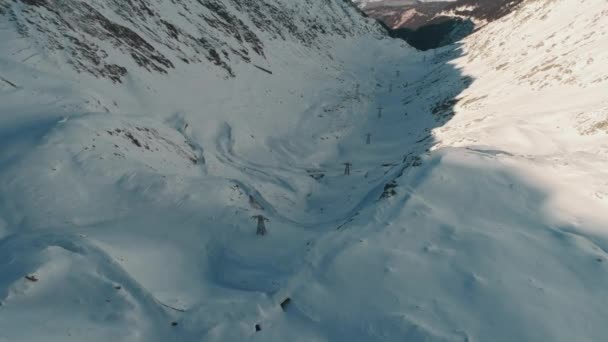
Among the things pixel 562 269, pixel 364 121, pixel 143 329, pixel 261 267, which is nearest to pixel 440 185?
pixel 562 269

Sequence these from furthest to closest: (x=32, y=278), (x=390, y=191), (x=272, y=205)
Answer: (x=272, y=205)
(x=390, y=191)
(x=32, y=278)

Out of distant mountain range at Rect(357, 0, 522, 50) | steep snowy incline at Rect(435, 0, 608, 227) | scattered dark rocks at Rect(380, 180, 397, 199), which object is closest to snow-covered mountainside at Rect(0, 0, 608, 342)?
steep snowy incline at Rect(435, 0, 608, 227)

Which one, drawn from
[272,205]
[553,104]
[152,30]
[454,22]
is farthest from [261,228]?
[454,22]

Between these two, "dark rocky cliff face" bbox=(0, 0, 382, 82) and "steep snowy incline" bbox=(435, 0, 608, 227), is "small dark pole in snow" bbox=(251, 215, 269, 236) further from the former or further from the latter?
"dark rocky cliff face" bbox=(0, 0, 382, 82)

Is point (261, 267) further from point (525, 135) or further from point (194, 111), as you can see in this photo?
point (194, 111)

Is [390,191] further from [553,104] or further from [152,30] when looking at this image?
[152,30]

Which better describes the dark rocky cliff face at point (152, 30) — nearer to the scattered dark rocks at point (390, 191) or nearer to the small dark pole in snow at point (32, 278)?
the small dark pole in snow at point (32, 278)
